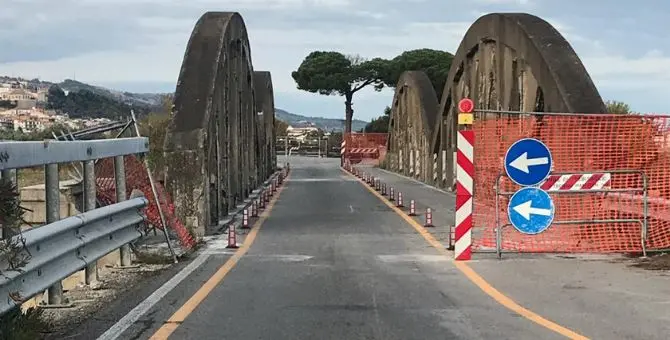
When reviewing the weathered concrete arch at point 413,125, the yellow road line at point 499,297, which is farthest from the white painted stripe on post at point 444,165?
the yellow road line at point 499,297

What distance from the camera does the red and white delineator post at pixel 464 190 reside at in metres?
12.7

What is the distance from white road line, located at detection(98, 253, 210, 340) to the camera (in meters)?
7.56

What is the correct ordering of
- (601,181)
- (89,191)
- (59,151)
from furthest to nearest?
(601,181) → (89,191) → (59,151)

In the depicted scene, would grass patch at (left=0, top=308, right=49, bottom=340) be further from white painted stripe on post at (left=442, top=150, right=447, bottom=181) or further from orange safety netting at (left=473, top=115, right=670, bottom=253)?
white painted stripe on post at (left=442, top=150, right=447, bottom=181)

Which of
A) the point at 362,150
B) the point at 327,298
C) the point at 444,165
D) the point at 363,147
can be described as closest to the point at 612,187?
the point at 327,298

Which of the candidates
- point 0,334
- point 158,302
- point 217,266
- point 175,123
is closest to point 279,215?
point 175,123

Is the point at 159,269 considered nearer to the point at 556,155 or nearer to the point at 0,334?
the point at 0,334

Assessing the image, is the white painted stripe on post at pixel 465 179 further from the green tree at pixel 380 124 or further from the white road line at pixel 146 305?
the green tree at pixel 380 124

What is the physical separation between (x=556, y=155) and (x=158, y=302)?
9.17m

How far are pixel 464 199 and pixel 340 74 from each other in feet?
280

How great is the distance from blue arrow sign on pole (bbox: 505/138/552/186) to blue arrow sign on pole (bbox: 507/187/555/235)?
7.7 inches

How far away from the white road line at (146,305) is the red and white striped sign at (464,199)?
3947 mm

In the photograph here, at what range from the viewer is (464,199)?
42.3ft

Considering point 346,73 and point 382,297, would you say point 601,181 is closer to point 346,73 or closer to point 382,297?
point 382,297
